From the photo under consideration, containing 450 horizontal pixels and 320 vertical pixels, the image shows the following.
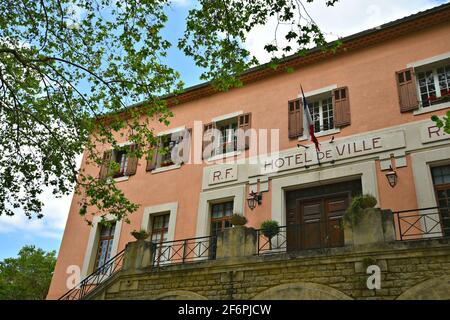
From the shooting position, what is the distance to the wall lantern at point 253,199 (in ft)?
40.8

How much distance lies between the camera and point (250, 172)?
1297 cm

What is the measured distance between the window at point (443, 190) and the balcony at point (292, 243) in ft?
0.08

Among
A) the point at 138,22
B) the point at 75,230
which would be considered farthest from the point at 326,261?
the point at 75,230

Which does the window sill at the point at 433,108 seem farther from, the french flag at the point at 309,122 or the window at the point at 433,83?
Result: the french flag at the point at 309,122

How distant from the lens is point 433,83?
37.8 feet

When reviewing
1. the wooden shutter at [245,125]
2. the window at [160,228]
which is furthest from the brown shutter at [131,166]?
the wooden shutter at [245,125]

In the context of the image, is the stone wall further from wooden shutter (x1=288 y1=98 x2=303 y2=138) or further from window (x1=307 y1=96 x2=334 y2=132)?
window (x1=307 y1=96 x2=334 y2=132)

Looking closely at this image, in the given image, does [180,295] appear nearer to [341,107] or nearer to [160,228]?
[160,228]

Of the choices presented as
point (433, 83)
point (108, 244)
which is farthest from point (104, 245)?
point (433, 83)

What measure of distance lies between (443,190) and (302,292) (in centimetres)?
428

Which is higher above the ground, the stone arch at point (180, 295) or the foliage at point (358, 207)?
the foliage at point (358, 207)

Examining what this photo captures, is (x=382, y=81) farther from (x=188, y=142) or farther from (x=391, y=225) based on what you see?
(x=188, y=142)

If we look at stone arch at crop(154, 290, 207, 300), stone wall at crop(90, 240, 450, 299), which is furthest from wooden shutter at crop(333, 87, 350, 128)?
stone arch at crop(154, 290, 207, 300)
